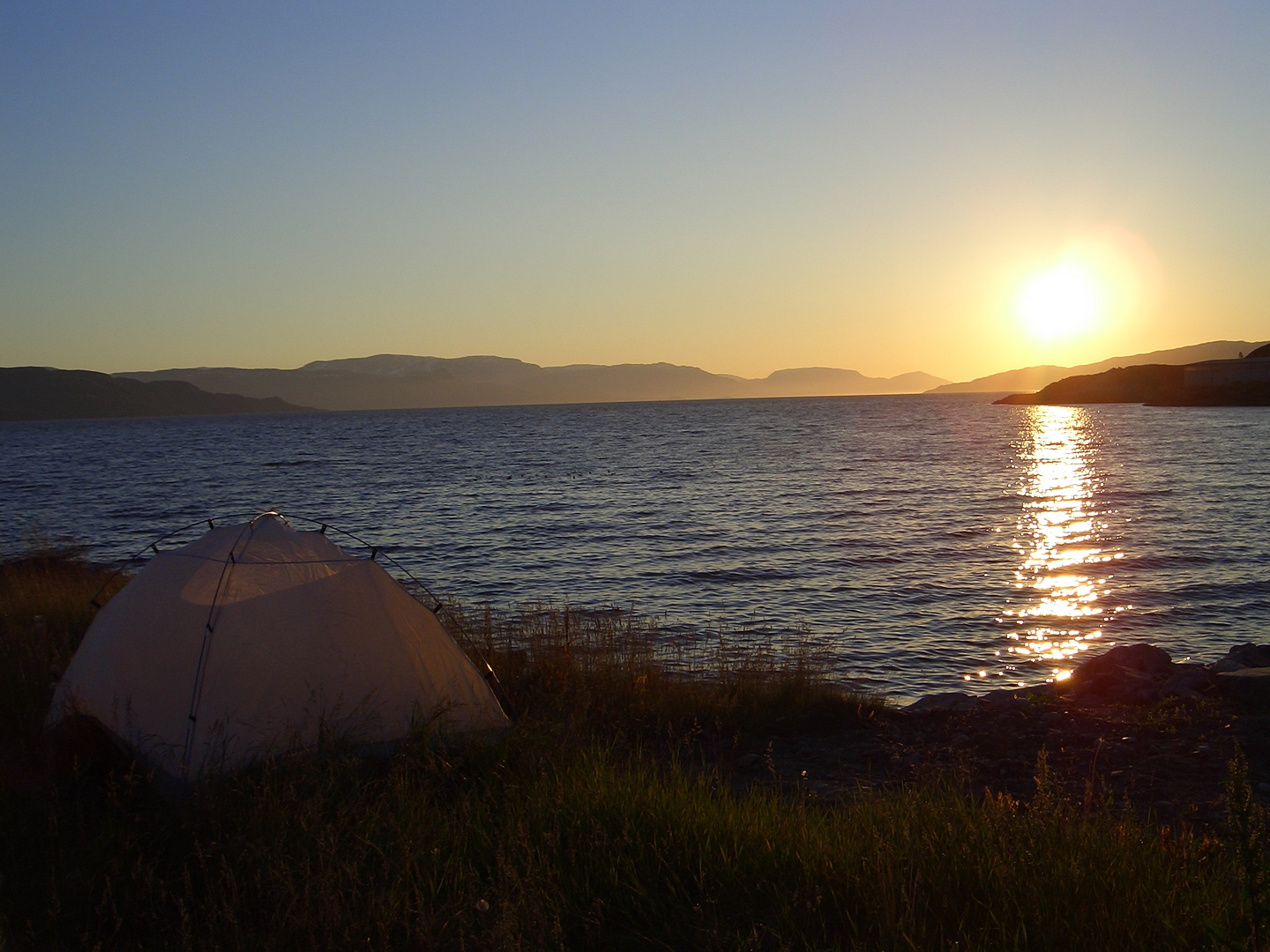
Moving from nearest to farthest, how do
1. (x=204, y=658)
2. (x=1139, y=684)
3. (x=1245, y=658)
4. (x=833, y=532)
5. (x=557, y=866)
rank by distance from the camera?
1. (x=557, y=866)
2. (x=204, y=658)
3. (x=1139, y=684)
4. (x=1245, y=658)
5. (x=833, y=532)

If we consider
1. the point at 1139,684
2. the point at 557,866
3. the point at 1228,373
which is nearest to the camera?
the point at 557,866

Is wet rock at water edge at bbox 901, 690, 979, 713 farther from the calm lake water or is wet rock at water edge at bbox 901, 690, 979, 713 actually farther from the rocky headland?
the calm lake water

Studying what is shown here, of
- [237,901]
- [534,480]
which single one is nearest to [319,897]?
[237,901]

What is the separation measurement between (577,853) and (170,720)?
3.44 metres

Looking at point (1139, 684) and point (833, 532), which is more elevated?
point (1139, 684)

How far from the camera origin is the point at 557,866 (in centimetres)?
441

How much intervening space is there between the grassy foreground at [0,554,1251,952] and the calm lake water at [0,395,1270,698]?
23.1ft

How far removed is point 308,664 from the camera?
21.2ft

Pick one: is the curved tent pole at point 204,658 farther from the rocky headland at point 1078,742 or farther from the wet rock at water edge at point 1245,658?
the wet rock at water edge at point 1245,658

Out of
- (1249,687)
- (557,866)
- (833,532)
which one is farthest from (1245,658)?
(833,532)

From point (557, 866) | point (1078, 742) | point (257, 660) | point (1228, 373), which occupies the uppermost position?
point (1228, 373)

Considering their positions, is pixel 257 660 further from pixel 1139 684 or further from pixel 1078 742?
pixel 1139 684

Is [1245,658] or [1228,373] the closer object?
[1245,658]

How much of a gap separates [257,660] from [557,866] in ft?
10.3
